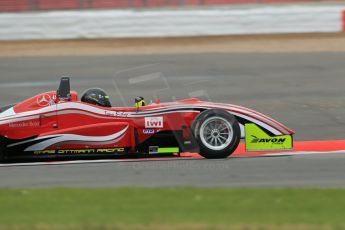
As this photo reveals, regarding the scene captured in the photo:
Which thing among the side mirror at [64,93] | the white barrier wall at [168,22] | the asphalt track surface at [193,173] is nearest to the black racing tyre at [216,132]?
the asphalt track surface at [193,173]

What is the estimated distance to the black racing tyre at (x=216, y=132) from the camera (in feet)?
34.3

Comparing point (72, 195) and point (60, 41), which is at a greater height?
point (60, 41)

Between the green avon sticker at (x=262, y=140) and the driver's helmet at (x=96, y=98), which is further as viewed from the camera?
the driver's helmet at (x=96, y=98)

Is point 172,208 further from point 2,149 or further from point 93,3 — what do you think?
point 93,3

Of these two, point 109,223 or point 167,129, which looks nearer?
point 109,223

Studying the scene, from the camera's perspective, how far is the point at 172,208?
7113mm

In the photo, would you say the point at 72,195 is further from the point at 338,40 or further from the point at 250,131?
the point at 338,40

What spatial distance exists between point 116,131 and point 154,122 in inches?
21.7

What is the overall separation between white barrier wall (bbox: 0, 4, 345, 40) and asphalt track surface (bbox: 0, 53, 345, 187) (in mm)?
2395

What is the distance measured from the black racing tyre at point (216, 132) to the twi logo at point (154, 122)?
47 centimetres

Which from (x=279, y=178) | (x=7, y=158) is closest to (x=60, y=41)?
(x=7, y=158)

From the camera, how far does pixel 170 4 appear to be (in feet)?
91.8

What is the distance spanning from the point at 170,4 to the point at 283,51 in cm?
666

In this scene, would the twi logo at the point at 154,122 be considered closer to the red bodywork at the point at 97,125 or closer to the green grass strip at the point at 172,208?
the red bodywork at the point at 97,125
